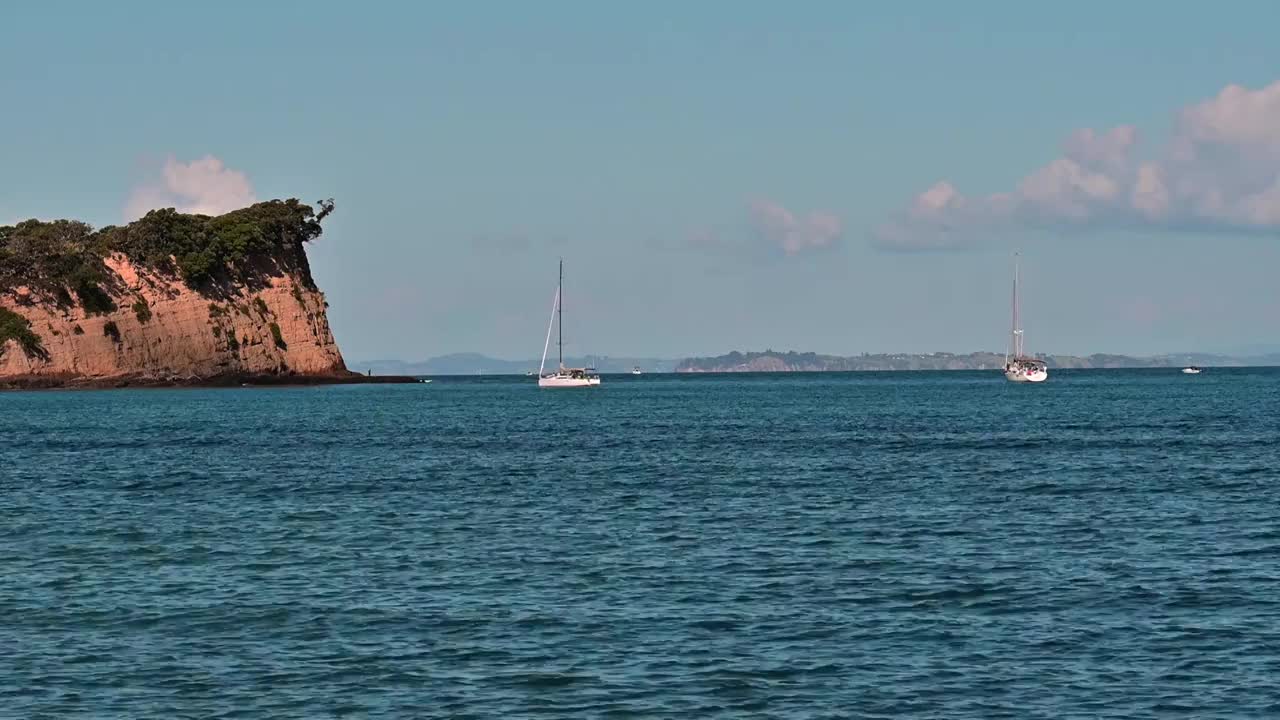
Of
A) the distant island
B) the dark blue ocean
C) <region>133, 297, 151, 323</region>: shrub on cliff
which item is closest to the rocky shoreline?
the distant island

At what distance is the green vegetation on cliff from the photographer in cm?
15838

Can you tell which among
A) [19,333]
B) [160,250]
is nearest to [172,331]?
[160,250]

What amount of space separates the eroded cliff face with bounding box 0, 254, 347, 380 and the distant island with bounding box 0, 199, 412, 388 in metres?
0.12

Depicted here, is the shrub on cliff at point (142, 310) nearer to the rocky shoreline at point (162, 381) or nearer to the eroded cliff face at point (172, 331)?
the eroded cliff face at point (172, 331)

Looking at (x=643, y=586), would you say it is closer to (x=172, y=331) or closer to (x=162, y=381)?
(x=162, y=381)

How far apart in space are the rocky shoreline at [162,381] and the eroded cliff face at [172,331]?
39 cm

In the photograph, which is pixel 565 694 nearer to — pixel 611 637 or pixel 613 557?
pixel 611 637

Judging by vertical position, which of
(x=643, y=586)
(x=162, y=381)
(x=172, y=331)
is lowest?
(x=643, y=586)

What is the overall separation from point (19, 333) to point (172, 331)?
17.8 metres

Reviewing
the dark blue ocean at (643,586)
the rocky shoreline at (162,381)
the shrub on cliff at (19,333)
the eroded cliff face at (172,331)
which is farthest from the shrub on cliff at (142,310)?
the dark blue ocean at (643,586)

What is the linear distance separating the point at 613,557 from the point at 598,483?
19175mm

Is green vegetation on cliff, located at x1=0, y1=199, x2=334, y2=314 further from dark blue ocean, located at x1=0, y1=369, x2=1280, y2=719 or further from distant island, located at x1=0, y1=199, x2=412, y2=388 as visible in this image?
dark blue ocean, located at x1=0, y1=369, x2=1280, y2=719

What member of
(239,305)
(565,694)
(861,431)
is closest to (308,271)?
(239,305)

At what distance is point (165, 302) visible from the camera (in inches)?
6649
